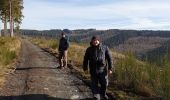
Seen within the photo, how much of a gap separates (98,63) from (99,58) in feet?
0.58

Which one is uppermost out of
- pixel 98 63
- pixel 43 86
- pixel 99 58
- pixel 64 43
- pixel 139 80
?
pixel 99 58

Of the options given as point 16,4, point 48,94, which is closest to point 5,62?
point 48,94

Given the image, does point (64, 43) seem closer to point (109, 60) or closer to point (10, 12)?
point (109, 60)

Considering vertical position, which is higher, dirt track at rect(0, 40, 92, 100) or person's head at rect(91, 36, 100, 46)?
person's head at rect(91, 36, 100, 46)

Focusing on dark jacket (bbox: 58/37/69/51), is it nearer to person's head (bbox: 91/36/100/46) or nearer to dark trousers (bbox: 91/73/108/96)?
dark trousers (bbox: 91/73/108/96)

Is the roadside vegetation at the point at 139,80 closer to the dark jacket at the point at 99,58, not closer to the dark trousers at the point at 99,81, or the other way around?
the dark trousers at the point at 99,81

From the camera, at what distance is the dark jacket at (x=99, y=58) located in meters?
13.9

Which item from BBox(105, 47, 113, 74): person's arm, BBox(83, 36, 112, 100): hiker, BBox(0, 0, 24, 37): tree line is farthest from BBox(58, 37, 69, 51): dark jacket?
BBox(0, 0, 24, 37): tree line

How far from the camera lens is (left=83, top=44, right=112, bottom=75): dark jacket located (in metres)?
13.9

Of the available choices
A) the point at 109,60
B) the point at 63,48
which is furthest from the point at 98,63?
the point at 63,48

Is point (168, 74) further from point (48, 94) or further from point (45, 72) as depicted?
point (45, 72)

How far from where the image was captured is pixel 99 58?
14.0 metres

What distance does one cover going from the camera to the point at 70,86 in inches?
684

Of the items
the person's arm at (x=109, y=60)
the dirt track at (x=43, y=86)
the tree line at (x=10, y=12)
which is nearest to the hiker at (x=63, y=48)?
the dirt track at (x=43, y=86)
